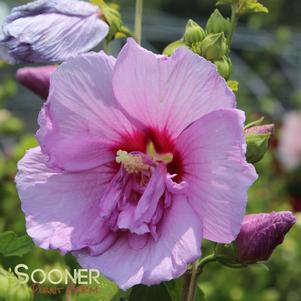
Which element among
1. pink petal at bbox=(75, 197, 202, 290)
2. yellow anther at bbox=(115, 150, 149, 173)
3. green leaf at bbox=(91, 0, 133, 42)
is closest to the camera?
pink petal at bbox=(75, 197, 202, 290)

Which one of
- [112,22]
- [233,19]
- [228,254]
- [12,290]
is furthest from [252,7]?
[12,290]

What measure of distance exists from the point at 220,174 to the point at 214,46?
0.15 m

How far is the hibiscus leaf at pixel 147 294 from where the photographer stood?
2.74ft

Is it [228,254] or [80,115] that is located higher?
[80,115]

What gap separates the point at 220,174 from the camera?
712mm

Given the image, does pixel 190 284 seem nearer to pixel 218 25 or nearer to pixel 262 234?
pixel 262 234

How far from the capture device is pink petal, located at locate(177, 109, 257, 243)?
70 cm

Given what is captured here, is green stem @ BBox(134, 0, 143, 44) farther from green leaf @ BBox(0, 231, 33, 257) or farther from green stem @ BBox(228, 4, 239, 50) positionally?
green leaf @ BBox(0, 231, 33, 257)

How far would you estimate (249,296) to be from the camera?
5.79ft

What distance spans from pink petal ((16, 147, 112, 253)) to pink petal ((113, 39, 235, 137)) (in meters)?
0.09

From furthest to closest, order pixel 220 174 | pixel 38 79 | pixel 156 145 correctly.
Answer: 1. pixel 38 79
2. pixel 156 145
3. pixel 220 174

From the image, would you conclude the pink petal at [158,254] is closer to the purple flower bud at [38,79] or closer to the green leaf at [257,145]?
the green leaf at [257,145]

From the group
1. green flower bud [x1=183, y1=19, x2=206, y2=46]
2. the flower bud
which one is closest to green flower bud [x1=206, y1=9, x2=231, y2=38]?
green flower bud [x1=183, y1=19, x2=206, y2=46]

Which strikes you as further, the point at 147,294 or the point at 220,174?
the point at 147,294
